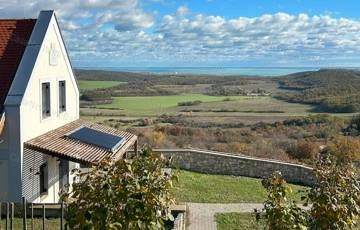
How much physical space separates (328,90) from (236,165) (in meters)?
45.9

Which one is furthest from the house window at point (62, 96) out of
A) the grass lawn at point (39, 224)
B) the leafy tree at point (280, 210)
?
the leafy tree at point (280, 210)

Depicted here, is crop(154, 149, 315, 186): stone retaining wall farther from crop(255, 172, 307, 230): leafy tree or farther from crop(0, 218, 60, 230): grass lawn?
crop(255, 172, 307, 230): leafy tree

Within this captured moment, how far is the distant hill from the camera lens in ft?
197

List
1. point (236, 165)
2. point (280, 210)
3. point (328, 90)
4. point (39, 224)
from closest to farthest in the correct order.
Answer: point (280, 210), point (39, 224), point (236, 165), point (328, 90)

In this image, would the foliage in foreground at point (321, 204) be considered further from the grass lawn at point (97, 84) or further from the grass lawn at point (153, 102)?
the grass lawn at point (97, 84)

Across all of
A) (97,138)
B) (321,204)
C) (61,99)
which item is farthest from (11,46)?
(321,204)

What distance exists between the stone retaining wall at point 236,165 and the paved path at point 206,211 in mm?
6182

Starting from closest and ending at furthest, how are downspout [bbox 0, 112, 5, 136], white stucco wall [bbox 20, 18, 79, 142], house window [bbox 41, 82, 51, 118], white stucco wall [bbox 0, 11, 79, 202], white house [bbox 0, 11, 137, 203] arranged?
downspout [bbox 0, 112, 5, 136] → white stucco wall [bbox 0, 11, 79, 202] → white house [bbox 0, 11, 137, 203] → white stucco wall [bbox 20, 18, 79, 142] → house window [bbox 41, 82, 51, 118]

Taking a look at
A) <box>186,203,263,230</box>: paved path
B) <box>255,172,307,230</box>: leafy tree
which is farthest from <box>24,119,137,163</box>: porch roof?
<box>255,172,307,230</box>: leafy tree

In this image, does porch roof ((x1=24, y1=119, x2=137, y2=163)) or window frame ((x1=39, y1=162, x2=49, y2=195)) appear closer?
porch roof ((x1=24, y1=119, x2=137, y2=163))

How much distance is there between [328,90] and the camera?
6581 centimetres

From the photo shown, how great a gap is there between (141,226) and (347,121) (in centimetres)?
4713

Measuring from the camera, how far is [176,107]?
74.1m

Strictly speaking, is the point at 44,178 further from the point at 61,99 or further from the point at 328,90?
the point at 328,90
